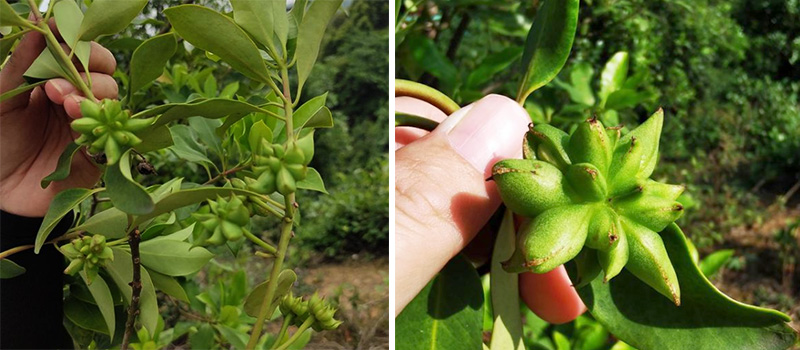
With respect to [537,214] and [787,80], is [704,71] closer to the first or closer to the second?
[787,80]

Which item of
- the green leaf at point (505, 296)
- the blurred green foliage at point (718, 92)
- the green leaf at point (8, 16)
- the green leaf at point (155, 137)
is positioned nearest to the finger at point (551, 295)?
the green leaf at point (505, 296)

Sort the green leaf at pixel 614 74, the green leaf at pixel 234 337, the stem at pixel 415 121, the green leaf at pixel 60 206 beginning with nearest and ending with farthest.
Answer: the green leaf at pixel 60 206 < the stem at pixel 415 121 < the green leaf at pixel 234 337 < the green leaf at pixel 614 74

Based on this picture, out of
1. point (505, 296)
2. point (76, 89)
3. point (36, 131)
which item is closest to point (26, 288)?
point (36, 131)

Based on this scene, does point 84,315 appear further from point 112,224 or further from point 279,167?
point 279,167

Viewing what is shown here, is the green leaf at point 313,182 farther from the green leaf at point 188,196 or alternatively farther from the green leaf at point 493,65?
the green leaf at point 493,65

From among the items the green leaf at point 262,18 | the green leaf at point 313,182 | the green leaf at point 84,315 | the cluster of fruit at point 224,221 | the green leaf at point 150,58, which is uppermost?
the green leaf at point 262,18

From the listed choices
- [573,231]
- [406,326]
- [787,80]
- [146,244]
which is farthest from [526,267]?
[787,80]

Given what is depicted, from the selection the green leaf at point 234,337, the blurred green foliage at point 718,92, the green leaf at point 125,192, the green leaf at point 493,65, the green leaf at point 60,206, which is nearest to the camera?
the green leaf at point 125,192
